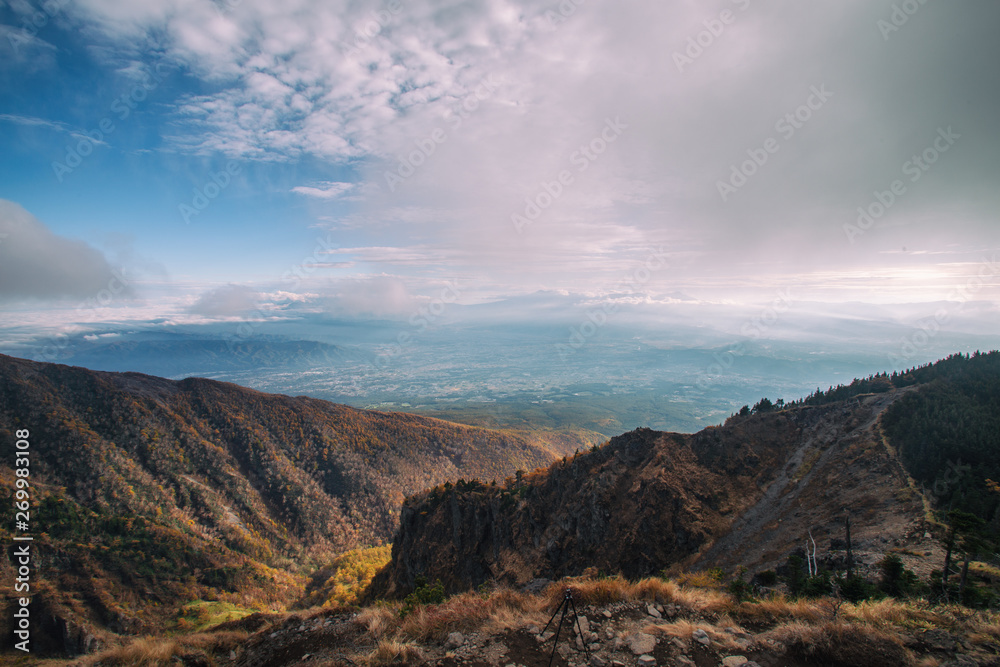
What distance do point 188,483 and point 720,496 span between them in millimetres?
103441

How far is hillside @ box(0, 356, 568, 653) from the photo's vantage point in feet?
184

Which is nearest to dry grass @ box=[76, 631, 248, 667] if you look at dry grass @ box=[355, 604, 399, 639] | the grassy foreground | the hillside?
the grassy foreground

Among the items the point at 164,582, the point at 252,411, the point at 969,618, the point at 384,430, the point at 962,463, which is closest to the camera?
the point at 969,618

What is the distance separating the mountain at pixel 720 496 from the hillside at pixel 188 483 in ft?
147

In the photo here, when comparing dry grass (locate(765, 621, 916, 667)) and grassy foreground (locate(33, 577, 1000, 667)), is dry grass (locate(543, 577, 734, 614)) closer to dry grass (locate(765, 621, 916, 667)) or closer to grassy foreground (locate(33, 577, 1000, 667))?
grassy foreground (locate(33, 577, 1000, 667))

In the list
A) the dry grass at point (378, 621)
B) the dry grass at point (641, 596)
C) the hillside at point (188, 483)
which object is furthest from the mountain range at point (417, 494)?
the dry grass at point (641, 596)

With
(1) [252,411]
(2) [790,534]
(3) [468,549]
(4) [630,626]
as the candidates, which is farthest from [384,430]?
(4) [630,626]

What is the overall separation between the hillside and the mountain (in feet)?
147

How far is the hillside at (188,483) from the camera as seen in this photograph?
Answer: 56156mm

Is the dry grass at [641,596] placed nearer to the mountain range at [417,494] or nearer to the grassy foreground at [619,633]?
the grassy foreground at [619,633]

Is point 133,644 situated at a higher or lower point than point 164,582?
higher

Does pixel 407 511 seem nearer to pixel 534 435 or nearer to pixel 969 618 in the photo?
pixel 969 618

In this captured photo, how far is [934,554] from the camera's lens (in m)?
16.9

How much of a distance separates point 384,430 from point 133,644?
389ft
